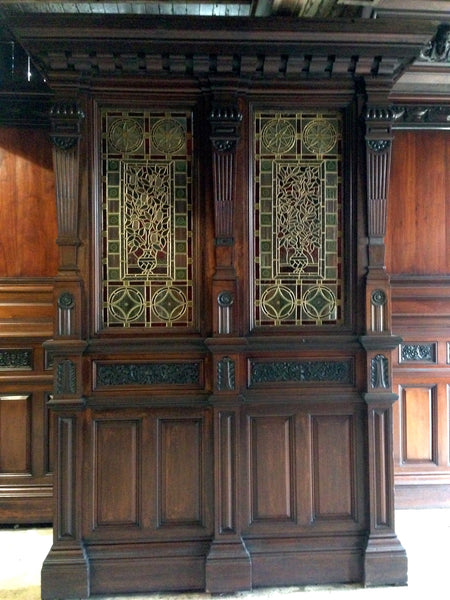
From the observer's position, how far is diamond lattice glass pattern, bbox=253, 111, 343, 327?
8.48 ft

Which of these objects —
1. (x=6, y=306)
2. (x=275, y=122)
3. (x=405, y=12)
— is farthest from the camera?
(x=6, y=306)

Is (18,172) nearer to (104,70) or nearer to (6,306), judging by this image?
(6,306)

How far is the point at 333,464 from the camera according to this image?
2.59m

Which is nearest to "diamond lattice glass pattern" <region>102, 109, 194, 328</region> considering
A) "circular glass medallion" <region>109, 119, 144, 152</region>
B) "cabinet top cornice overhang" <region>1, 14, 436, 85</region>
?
"circular glass medallion" <region>109, 119, 144, 152</region>

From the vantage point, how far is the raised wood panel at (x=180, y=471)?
2527 mm

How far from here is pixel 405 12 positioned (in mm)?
2768

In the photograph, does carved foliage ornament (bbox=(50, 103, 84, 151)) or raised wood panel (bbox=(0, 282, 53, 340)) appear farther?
raised wood panel (bbox=(0, 282, 53, 340))

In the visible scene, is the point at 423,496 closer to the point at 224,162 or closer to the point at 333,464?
the point at 333,464

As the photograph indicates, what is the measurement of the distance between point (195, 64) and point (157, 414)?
66.3 inches

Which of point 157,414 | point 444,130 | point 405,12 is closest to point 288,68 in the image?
point 405,12

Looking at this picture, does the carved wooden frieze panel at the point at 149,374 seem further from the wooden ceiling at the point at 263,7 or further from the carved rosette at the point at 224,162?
the wooden ceiling at the point at 263,7

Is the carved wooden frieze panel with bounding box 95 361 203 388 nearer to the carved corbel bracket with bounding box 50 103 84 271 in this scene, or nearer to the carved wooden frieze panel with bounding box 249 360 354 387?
the carved wooden frieze panel with bounding box 249 360 354 387

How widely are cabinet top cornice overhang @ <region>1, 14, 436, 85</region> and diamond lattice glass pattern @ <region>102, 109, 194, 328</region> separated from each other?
0.81ft

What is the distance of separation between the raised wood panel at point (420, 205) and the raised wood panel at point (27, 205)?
2.22m
